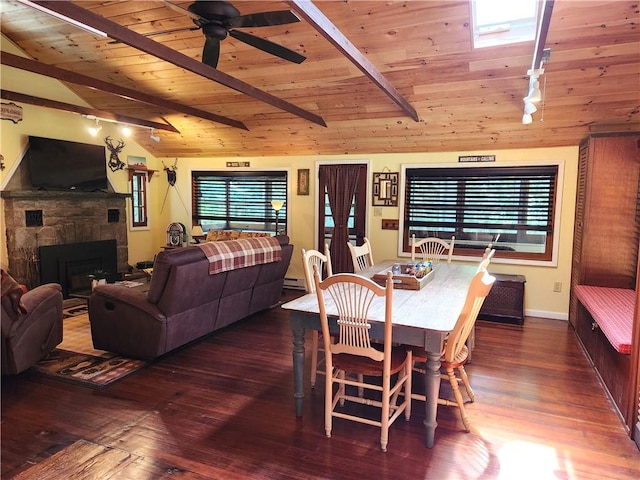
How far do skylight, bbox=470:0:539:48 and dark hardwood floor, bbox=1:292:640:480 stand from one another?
109 inches

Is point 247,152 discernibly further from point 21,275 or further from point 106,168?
point 21,275

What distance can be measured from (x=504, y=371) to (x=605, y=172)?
92.3 inches

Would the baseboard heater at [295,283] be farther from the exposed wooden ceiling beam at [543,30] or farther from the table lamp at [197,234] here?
the exposed wooden ceiling beam at [543,30]

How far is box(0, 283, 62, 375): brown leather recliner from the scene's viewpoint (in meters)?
3.05

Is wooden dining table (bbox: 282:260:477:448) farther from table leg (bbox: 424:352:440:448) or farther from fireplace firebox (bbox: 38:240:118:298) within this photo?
fireplace firebox (bbox: 38:240:118:298)

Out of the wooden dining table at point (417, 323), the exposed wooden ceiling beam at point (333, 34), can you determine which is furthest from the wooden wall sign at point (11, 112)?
the wooden dining table at point (417, 323)

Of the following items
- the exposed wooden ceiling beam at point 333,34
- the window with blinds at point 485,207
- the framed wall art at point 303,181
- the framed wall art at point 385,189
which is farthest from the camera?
the framed wall art at point 303,181

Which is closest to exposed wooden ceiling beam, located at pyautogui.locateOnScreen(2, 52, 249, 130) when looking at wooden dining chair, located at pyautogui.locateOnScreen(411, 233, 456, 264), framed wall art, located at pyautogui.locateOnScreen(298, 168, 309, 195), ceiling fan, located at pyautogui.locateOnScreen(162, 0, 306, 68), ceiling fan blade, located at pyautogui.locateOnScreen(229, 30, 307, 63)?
framed wall art, located at pyautogui.locateOnScreen(298, 168, 309, 195)

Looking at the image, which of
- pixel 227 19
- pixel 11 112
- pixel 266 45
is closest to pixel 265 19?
pixel 227 19

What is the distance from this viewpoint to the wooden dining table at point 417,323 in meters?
2.31

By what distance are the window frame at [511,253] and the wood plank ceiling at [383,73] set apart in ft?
0.80

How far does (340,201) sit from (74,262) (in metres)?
3.87

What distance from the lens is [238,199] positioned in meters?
6.99

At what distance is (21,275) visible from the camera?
529 cm
